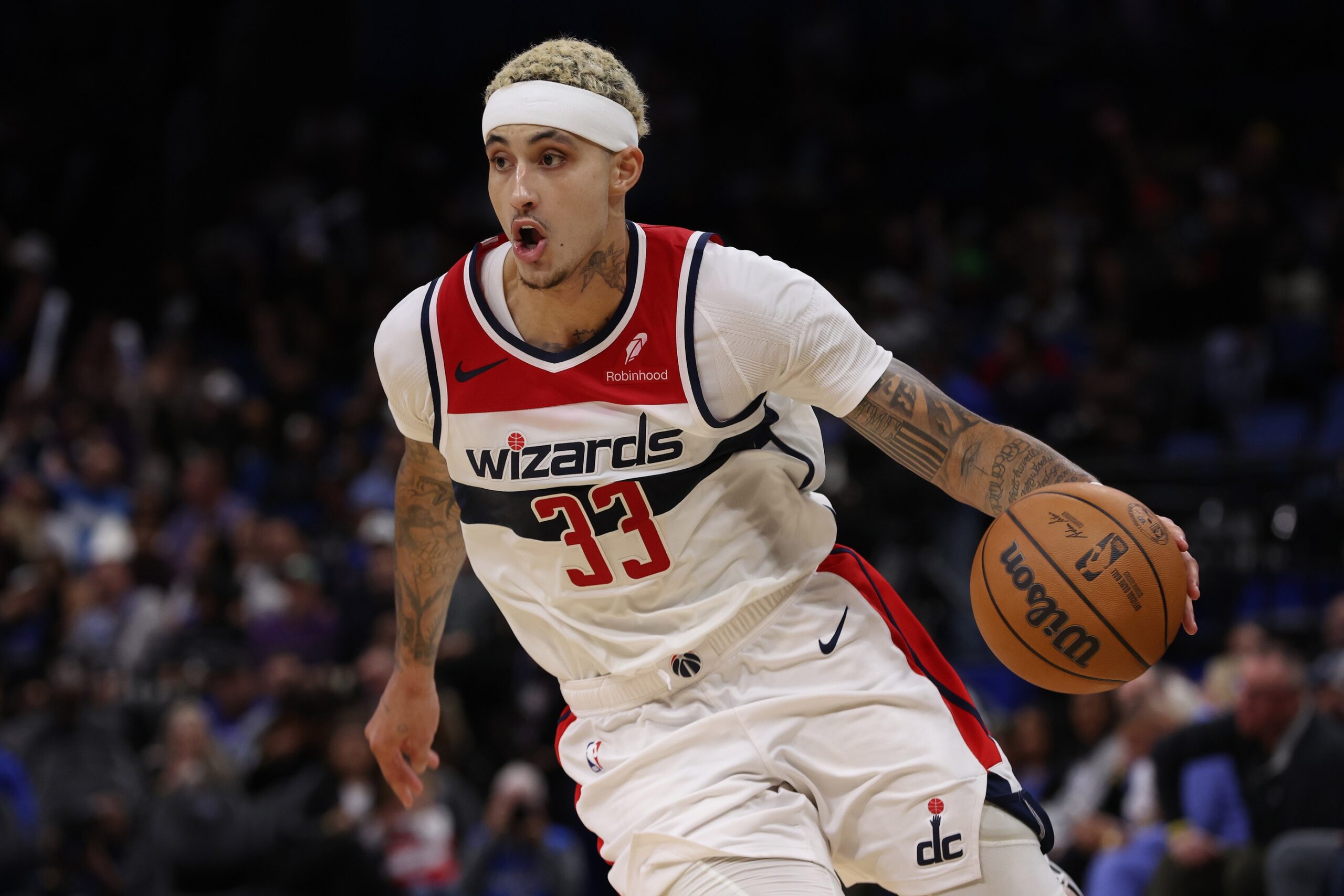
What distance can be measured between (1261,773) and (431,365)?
5.15 m

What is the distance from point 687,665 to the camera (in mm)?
3562

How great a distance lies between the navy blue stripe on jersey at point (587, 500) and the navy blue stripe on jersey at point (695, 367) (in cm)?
5

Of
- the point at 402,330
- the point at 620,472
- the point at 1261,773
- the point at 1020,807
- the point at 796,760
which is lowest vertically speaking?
the point at 1261,773

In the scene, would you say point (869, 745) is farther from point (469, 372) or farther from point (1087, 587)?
point (469, 372)

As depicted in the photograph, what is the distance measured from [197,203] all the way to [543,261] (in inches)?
567

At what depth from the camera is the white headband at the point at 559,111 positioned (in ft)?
11.7

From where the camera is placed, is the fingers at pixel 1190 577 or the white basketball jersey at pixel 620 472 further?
the white basketball jersey at pixel 620 472

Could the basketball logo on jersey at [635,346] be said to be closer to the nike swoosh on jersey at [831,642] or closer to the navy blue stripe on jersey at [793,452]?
the navy blue stripe on jersey at [793,452]

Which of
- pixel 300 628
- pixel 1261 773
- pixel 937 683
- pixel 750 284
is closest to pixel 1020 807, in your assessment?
pixel 937 683

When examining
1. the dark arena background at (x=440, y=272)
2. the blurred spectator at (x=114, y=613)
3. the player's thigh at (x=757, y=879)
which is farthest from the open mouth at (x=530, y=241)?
the blurred spectator at (x=114, y=613)

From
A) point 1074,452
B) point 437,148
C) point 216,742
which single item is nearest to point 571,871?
point 216,742

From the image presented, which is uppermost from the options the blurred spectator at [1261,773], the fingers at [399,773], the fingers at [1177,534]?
the fingers at [1177,534]

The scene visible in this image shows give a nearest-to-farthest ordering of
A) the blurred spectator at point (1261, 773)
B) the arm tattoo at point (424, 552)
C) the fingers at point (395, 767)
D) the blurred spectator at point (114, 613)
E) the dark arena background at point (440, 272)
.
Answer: the arm tattoo at point (424, 552), the fingers at point (395, 767), the blurred spectator at point (1261, 773), the dark arena background at point (440, 272), the blurred spectator at point (114, 613)

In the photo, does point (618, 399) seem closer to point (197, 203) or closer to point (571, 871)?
point (571, 871)
